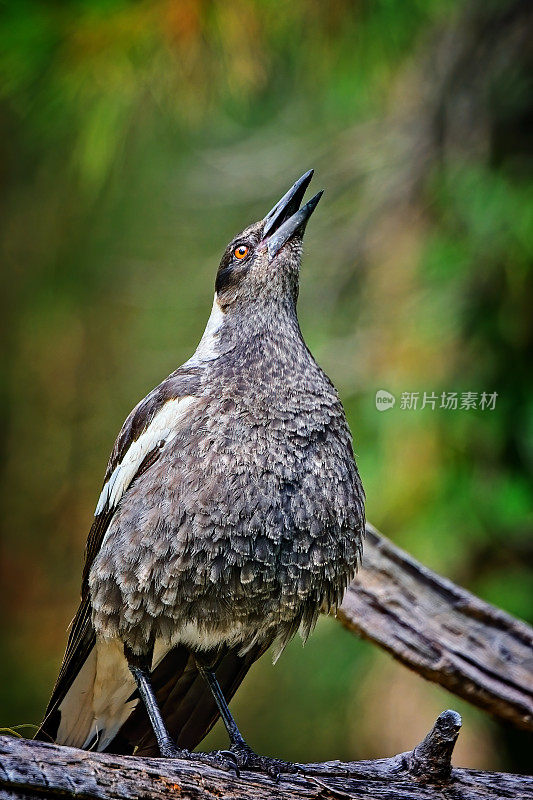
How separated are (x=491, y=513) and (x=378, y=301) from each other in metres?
1.12

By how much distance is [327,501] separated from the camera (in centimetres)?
225

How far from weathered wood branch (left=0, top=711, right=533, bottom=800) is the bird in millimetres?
140

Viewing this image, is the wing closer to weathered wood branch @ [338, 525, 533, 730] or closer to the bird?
the bird

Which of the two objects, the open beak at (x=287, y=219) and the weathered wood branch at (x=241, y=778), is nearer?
the weathered wood branch at (x=241, y=778)

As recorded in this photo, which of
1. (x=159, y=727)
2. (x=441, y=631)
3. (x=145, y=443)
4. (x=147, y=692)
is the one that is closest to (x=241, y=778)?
(x=159, y=727)

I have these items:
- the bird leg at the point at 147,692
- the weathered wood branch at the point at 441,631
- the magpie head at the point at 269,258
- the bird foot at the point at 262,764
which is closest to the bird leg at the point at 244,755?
the bird foot at the point at 262,764

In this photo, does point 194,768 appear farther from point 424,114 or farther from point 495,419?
point 424,114

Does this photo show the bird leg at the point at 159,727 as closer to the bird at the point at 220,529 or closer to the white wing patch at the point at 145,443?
the bird at the point at 220,529

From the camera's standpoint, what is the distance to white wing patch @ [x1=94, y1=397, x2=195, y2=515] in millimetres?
2334

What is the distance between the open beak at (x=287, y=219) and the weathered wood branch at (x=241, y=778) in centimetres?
135

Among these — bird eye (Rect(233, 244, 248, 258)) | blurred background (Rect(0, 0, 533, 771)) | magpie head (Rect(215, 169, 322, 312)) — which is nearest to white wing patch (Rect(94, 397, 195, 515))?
magpie head (Rect(215, 169, 322, 312))

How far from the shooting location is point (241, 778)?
2014 mm

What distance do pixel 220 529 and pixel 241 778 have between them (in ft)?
1.83

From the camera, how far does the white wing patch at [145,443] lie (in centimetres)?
233
